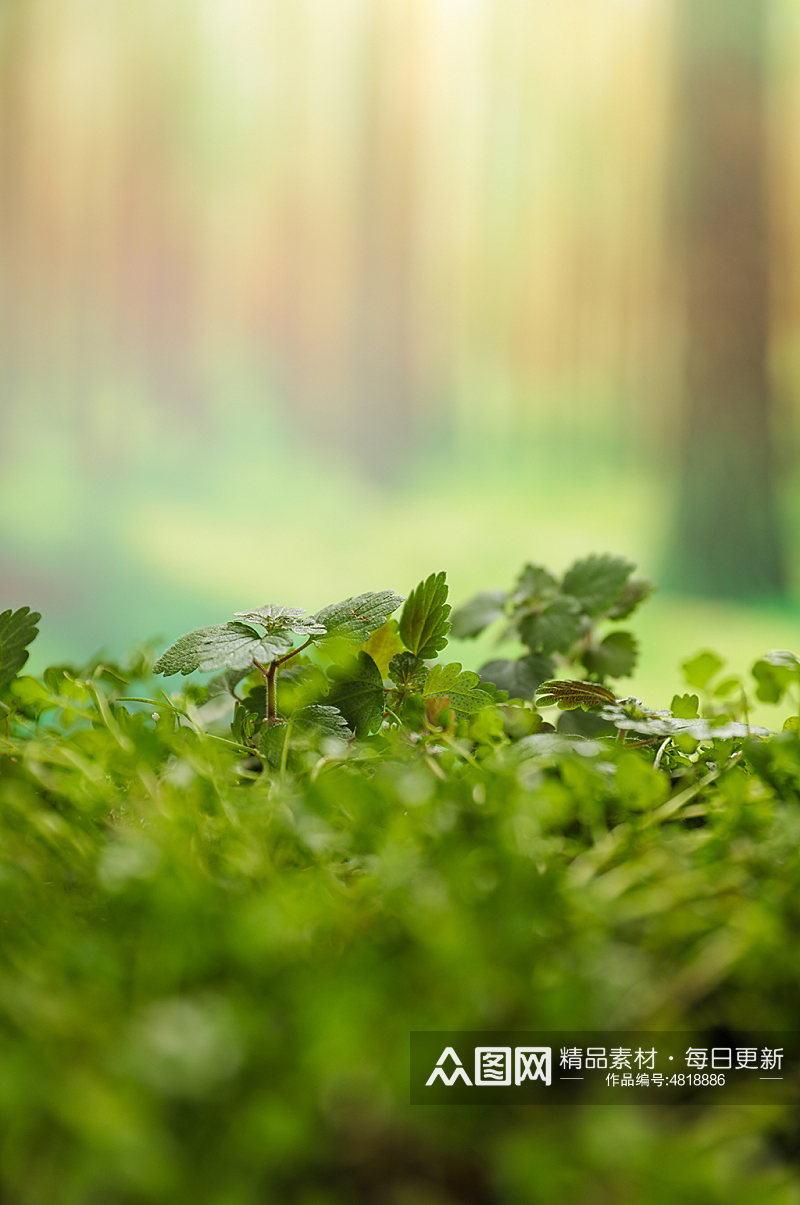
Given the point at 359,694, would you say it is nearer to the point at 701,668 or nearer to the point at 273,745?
the point at 273,745

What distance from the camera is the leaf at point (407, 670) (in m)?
0.58

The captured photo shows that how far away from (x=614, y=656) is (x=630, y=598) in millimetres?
59

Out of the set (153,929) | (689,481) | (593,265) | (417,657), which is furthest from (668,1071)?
(593,265)

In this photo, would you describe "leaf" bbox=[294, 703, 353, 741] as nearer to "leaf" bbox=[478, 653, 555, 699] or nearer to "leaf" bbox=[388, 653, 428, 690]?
"leaf" bbox=[388, 653, 428, 690]

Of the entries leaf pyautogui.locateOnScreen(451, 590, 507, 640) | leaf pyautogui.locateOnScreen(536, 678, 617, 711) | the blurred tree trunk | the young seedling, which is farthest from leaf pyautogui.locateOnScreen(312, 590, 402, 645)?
the blurred tree trunk

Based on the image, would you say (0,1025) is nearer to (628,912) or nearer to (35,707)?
(628,912)

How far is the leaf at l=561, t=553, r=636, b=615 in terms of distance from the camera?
743 millimetres

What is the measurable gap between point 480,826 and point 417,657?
25cm

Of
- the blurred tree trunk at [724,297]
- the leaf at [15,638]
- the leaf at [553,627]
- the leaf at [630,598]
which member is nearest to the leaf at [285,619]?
the leaf at [15,638]

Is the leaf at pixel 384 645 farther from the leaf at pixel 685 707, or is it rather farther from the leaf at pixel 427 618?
the leaf at pixel 685 707

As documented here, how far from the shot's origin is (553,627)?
0.74 meters

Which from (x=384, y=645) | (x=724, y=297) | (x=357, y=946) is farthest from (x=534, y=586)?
(x=724, y=297)

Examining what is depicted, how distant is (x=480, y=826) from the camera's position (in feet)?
1.11

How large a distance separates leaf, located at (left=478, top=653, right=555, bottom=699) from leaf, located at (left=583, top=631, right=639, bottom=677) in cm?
7
